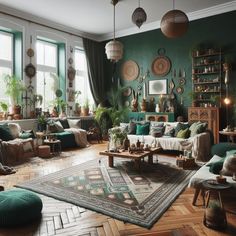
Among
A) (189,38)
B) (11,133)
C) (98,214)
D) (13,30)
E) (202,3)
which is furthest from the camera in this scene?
(189,38)

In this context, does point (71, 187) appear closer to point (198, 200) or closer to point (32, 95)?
point (198, 200)

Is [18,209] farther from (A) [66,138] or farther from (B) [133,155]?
(A) [66,138]

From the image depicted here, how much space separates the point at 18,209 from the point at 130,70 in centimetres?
703

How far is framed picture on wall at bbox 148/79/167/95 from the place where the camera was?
8.23 metres

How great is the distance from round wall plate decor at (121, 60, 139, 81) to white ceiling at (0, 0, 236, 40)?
1301mm

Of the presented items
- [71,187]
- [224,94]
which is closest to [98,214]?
[71,187]

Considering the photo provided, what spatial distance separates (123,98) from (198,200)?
6208 mm

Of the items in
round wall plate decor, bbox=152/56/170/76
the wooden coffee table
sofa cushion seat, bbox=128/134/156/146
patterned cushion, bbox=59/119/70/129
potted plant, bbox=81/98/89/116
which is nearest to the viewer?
the wooden coffee table

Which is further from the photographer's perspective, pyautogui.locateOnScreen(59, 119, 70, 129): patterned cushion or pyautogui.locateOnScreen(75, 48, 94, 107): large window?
pyautogui.locateOnScreen(75, 48, 94, 107): large window

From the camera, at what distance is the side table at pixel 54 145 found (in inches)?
254

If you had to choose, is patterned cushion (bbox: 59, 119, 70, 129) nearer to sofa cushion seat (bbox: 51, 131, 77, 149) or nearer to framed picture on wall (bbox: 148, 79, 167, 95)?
sofa cushion seat (bbox: 51, 131, 77, 149)

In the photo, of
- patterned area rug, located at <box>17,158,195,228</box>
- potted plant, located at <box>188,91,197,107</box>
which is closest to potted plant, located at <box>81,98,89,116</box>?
potted plant, located at <box>188,91,197,107</box>

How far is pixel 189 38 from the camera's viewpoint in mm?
7691

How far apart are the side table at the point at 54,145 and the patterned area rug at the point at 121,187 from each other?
4.92ft
